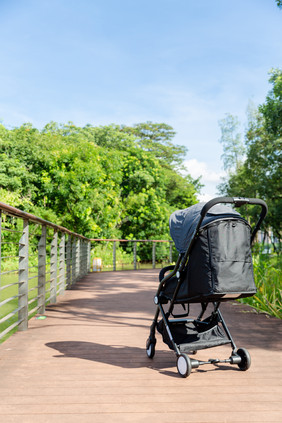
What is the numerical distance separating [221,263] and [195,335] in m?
0.78

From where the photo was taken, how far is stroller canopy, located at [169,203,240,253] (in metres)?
3.10

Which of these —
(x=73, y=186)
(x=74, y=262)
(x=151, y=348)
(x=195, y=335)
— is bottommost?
(x=151, y=348)

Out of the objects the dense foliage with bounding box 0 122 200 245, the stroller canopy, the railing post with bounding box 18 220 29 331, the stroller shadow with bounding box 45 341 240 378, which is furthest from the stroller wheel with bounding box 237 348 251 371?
the dense foliage with bounding box 0 122 200 245

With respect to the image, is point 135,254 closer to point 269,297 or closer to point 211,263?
point 269,297

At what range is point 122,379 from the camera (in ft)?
10.1

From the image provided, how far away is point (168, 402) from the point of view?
8.57 ft

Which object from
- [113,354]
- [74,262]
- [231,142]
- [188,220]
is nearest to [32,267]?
[113,354]

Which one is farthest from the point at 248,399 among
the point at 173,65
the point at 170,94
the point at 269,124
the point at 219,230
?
the point at 269,124

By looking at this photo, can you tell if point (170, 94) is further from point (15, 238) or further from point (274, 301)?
point (15, 238)

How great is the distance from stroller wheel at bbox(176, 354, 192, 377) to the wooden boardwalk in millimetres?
53

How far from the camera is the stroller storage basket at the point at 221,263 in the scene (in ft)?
9.70

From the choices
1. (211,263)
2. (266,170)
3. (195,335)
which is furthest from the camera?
(266,170)

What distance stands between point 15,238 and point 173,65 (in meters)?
12.7

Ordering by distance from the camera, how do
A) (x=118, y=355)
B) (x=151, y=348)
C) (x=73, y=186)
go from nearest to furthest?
(x=151, y=348) → (x=118, y=355) → (x=73, y=186)
